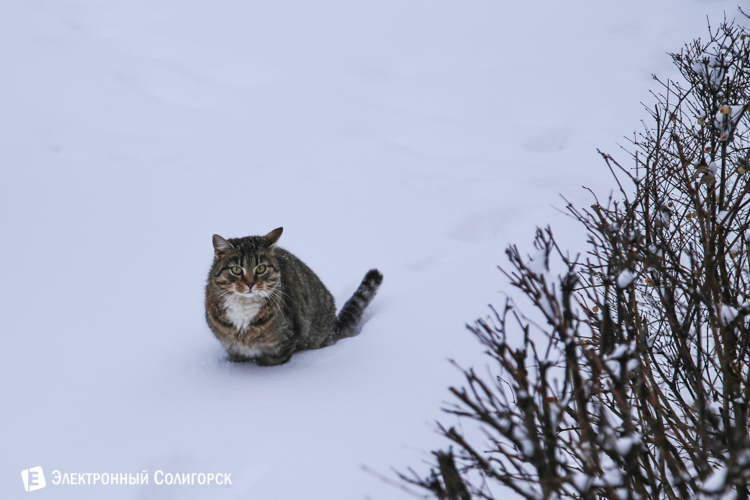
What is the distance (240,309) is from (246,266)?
30cm

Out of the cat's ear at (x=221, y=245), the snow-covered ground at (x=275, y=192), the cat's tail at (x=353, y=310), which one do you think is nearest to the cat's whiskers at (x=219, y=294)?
the cat's ear at (x=221, y=245)

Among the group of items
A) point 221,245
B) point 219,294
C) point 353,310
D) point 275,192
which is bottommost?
point 353,310

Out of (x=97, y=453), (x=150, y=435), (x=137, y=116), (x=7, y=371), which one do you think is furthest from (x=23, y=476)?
(x=137, y=116)

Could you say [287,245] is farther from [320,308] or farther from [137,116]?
[137,116]

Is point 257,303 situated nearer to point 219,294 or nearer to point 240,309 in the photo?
point 240,309

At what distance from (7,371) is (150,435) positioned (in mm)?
1199

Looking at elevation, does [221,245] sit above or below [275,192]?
below

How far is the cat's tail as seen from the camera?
4578 millimetres

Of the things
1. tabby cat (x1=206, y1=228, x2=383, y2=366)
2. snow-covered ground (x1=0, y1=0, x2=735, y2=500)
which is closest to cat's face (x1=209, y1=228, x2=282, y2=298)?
tabby cat (x1=206, y1=228, x2=383, y2=366)

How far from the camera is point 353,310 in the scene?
4621 mm

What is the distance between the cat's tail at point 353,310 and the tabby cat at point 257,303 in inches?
14.6

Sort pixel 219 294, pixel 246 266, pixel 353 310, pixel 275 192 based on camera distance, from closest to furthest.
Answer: pixel 246 266 < pixel 219 294 < pixel 353 310 < pixel 275 192

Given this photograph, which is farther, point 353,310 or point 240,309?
point 353,310

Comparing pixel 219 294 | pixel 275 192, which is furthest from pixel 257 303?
pixel 275 192
